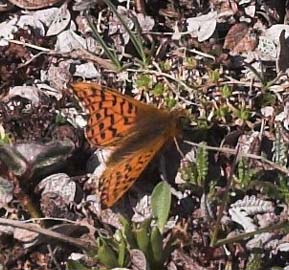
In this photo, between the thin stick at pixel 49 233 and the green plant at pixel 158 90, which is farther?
the green plant at pixel 158 90

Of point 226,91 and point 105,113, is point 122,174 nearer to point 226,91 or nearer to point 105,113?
point 105,113

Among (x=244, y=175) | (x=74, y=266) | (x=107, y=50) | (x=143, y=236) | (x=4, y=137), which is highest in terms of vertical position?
(x=107, y=50)

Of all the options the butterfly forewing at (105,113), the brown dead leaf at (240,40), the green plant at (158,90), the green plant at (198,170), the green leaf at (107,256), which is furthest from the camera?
the brown dead leaf at (240,40)

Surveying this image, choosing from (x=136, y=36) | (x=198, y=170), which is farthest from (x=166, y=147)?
(x=136, y=36)

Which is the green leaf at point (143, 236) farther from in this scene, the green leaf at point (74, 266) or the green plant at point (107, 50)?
the green plant at point (107, 50)

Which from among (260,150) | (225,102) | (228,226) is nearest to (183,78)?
(225,102)

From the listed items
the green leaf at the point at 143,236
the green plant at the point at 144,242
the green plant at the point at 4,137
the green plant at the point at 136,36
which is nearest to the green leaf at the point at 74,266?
the green plant at the point at 144,242

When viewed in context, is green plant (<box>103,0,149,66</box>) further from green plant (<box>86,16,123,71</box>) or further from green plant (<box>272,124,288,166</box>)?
green plant (<box>272,124,288,166</box>)
